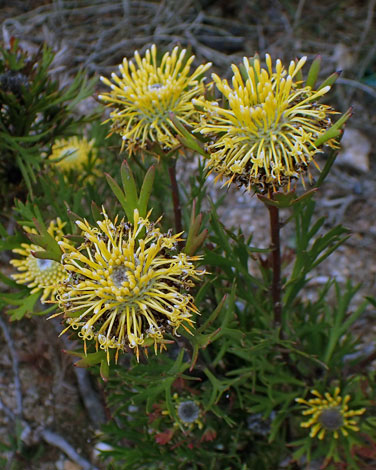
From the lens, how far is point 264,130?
1159mm

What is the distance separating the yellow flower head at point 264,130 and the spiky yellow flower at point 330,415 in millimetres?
948

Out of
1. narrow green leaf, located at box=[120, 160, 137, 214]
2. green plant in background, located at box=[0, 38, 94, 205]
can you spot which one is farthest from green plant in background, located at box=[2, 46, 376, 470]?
green plant in background, located at box=[0, 38, 94, 205]

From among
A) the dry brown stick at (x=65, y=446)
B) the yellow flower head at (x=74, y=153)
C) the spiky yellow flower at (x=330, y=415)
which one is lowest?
the dry brown stick at (x=65, y=446)

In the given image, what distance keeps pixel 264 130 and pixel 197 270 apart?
A: 38 centimetres

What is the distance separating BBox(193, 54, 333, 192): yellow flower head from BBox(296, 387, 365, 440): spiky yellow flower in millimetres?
948

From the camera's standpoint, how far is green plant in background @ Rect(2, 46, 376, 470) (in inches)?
42.9

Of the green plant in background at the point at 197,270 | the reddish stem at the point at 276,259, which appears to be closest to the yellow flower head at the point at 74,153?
the green plant in background at the point at 197,270

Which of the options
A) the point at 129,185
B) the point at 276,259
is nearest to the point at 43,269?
the point at 129,185

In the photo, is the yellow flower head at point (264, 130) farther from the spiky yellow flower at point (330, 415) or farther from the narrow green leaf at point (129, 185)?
the spiky yellow flower at point (330, 415)

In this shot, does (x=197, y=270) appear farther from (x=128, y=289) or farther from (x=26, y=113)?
(x=26, y=113)

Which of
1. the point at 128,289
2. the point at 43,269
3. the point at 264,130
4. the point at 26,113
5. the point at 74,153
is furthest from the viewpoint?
the point at 74,153

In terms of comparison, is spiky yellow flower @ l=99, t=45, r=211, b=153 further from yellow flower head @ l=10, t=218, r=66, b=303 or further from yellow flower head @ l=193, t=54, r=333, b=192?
yellow flower head @ l=10, t=218, r=66, b=303

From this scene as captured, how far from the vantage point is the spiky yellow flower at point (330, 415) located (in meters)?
1.71

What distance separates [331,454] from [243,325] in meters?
0.55
